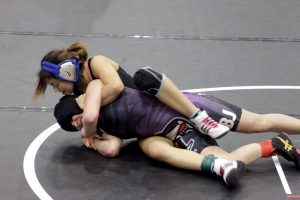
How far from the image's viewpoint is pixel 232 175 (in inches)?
133

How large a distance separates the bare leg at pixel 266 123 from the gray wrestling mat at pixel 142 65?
15 cm

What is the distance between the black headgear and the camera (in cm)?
369

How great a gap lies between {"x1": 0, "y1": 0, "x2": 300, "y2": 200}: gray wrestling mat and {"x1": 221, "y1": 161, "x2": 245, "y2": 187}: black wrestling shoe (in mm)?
70

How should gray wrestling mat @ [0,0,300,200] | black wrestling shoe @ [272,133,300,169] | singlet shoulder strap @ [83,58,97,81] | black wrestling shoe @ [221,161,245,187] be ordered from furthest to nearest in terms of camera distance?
singlet shoulder strap @ [83,58,97,81]
black wrestling shoe @ [272,133,300,169]
gray wrestling mat @ [0,0,300,200]
black wrestling shoe @ [221,161,245,187]

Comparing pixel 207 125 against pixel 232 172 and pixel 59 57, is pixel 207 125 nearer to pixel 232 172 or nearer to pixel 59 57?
pixel 232 172

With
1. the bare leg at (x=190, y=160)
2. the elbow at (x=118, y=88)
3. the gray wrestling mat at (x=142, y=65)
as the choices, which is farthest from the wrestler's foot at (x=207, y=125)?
the elbow at (x=118, y=88)

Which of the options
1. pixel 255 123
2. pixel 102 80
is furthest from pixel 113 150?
pixel 255 123

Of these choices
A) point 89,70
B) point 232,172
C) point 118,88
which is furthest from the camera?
point 89,70

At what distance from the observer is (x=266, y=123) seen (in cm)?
378

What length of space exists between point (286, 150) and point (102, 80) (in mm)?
1048

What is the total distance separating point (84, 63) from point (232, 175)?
→ 1.04 m

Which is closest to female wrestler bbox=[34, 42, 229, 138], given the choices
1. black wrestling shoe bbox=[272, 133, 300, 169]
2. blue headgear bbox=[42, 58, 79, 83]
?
blue headgear bbox=[42, 58, 79, 83]

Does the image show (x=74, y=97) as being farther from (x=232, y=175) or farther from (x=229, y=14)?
(x=229, y=14)

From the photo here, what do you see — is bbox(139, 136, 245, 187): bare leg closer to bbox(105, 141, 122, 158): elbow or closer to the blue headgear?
bbox(105, 141, 122, 158): elbow
